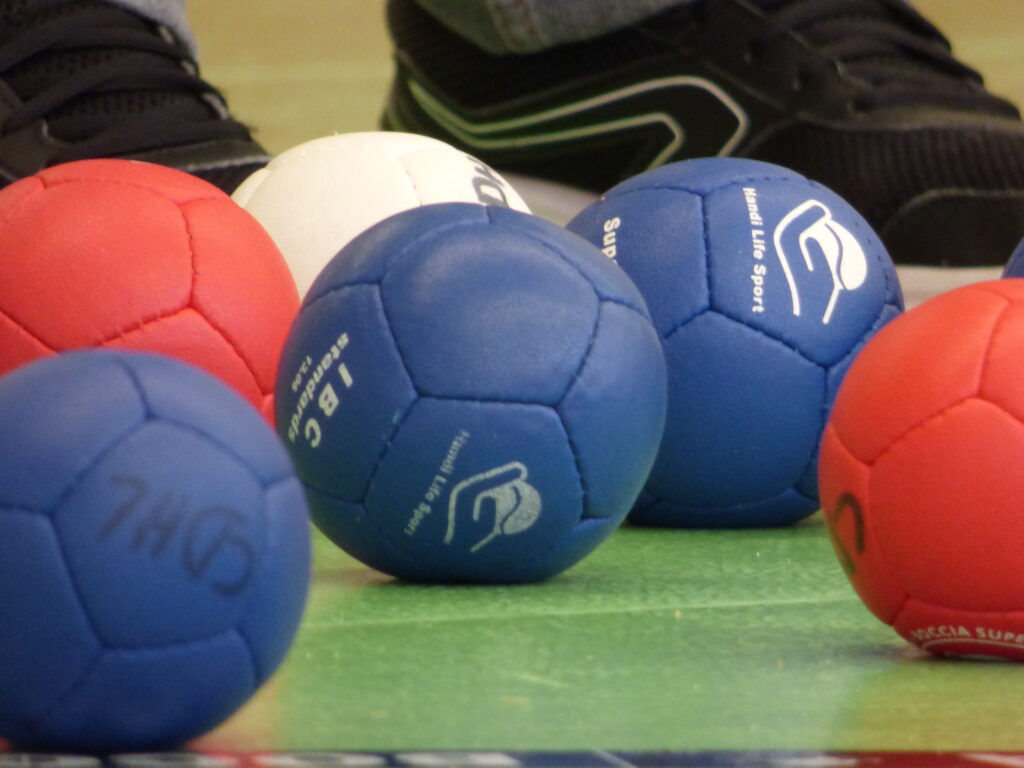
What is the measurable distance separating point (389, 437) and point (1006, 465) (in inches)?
27.9

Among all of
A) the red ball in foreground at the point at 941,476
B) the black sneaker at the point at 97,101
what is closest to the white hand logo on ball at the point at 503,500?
the red ball in foreground at the point at 941,476

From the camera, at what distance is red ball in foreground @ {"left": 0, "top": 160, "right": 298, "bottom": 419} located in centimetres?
231

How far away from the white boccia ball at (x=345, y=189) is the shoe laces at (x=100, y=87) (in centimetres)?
32

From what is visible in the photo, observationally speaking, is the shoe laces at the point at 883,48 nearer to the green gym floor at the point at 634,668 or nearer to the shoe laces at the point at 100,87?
the shoe laces at the point at 100,87

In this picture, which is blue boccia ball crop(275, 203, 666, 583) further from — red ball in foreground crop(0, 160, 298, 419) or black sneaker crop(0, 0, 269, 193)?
black sneaker crop(0, 0, 269, 193)

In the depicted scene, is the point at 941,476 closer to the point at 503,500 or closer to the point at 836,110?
the point at 503,500

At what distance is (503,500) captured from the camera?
2020mm

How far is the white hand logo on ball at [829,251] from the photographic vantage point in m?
2.48

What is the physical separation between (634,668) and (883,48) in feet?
7.26

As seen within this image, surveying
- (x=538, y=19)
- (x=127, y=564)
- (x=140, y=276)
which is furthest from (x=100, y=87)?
(x=127, y=564)

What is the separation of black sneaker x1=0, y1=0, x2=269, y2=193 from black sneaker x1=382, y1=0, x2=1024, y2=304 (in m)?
0.78

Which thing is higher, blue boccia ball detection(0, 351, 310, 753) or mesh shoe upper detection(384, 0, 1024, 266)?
blue boccia ball detection(0, 351, 310, 753)

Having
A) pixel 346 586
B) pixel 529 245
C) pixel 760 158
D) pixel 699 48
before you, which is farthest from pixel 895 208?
pixel 346 586

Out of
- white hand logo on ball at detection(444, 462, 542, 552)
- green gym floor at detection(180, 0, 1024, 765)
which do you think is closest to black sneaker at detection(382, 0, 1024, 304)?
green gym floor at detection(180, 0, 1024, 765)
